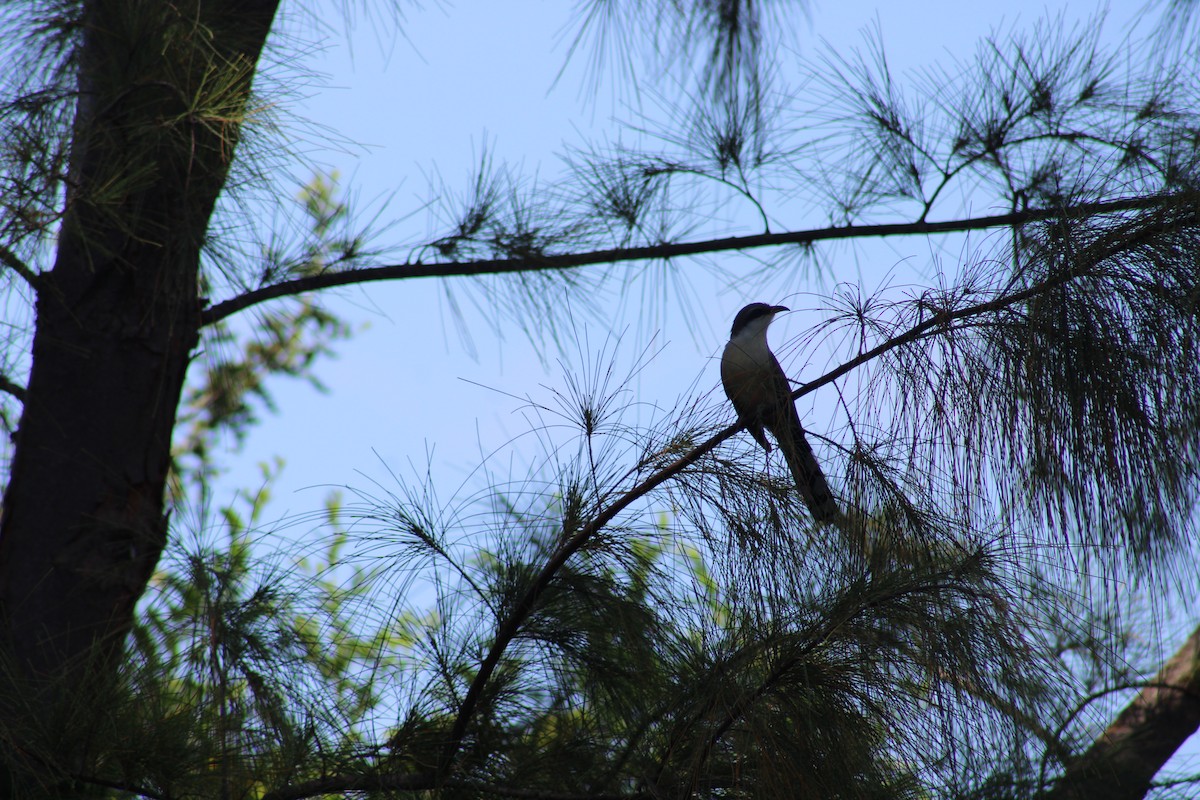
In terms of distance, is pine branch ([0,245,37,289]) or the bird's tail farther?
pine branch ([0,245,37,289])

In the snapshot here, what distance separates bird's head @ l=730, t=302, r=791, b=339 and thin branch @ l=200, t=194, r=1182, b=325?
48cm

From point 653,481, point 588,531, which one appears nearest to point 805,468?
point 653,481

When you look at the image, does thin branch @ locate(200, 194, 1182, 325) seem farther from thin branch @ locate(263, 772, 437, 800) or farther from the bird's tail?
thin branch @ locate(263, 772, 437, 800)

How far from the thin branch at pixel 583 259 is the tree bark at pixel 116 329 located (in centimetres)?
16

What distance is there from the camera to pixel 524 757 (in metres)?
1.98

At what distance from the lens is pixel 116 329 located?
2385mm

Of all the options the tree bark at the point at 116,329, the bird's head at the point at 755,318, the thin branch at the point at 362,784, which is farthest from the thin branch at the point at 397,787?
the bird's head at the point at 755,318

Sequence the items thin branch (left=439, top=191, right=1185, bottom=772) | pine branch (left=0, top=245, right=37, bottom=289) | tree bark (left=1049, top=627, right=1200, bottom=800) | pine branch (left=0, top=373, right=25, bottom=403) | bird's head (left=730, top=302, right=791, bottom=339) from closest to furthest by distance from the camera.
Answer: thin branch (left=439, top=191, right=1185, bottom=772)
pine branch (left=0, top=245, right=37, bottom=289)
pine branch (left=0, top=373, right=25, bottom=403)
tree bark (left=1049, top=627, right=1200, bottom=800)
bird's head (left=730, top=302, right=791, bottom=339)

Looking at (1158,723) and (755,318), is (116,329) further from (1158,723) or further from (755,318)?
(1158,723)

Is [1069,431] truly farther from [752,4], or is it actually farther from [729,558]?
[752,4]

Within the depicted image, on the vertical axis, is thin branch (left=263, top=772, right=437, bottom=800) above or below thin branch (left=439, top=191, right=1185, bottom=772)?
below

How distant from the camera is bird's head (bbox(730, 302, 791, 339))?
124 inches

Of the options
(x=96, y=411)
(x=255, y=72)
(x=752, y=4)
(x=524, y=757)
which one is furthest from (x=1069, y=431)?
(x=752, y=4)

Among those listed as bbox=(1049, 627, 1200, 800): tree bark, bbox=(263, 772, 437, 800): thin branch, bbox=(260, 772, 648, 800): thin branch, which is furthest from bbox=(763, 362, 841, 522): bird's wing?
bbox=(1049, 627, 1200, 800): tree bark
